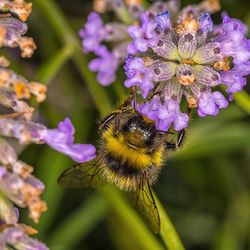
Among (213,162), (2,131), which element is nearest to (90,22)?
(2,131)

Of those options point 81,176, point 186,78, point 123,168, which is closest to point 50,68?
point 81,176

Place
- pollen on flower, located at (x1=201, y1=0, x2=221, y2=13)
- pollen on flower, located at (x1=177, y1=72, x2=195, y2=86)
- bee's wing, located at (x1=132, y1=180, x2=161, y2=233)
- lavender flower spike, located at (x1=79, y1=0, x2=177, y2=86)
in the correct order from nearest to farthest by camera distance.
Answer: pollen on flower, located at (x1=177, y1=72, x2=195, y2=86), bee's wing, located at (x1=132, y1=180, x2=161, y2=233), pollen on flower, located at (x1=201, y1=0, x2=221, y2=13), lavender flower spike, located at (x1=79, y1=0, x2=177, y2=86)

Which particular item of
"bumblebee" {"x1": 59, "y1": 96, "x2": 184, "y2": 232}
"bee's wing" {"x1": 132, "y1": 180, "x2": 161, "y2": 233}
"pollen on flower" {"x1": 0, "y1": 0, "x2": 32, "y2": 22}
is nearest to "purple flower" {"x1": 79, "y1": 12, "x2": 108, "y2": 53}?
"bumblebee" {"x1": 59, "y1": 96, "x2": 184, "y2": 232}

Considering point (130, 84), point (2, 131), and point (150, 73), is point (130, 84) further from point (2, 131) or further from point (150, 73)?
point (2, 131)

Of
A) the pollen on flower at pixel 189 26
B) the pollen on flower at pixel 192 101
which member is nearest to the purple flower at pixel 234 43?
the pollen on flower at pixel 189 26

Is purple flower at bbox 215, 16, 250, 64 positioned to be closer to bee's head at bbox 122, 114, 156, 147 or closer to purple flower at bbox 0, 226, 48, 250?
bee's head at bbox 122, 114, 156, 147

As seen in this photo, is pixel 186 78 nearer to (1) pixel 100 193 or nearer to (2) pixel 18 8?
(2) pixel 18 8

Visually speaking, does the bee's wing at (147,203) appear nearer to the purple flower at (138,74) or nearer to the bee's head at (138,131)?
the bee's head at (138,131)
